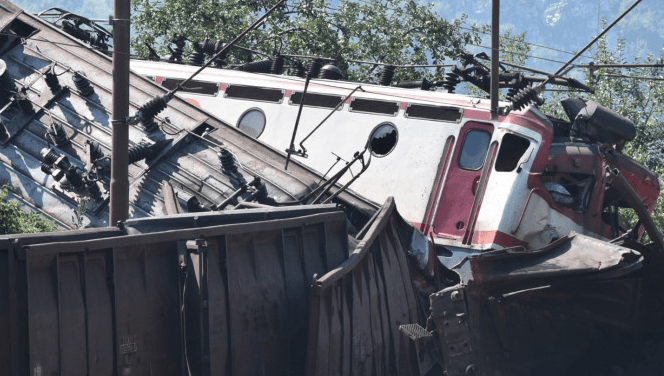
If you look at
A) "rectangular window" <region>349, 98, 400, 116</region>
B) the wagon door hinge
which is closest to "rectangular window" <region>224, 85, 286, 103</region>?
"rectangular window" <region>349, 98, 400, 116</region>

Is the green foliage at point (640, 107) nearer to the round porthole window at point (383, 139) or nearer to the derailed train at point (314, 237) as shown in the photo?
the derailed train at point (314, 237)

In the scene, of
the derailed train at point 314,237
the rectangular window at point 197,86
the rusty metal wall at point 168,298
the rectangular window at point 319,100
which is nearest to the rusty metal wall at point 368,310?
the derailed train at point 314,237

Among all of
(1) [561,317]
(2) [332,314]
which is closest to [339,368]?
(2) [332,314]

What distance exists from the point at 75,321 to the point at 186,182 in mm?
5338

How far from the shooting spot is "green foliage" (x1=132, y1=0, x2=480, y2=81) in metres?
24.8

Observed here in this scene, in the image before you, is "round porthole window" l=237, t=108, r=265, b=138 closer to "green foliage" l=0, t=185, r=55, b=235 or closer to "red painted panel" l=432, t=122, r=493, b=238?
"red painted panel" l=432, t=122, r=493, b=238

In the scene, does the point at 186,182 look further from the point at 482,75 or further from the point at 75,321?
the point at 482,75

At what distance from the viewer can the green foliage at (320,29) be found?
24.8 meters

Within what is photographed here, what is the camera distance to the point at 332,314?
9.87 m

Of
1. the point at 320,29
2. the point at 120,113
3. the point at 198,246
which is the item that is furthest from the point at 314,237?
the point at 320,29

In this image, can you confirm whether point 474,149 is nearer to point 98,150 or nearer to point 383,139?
point 383,139

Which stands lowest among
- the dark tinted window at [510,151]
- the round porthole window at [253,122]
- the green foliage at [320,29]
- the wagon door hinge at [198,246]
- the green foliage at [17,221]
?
the wagon door hinge at [198,246]

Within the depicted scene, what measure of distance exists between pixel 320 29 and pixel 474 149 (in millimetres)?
11246

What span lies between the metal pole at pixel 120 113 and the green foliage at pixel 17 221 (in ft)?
4.73
